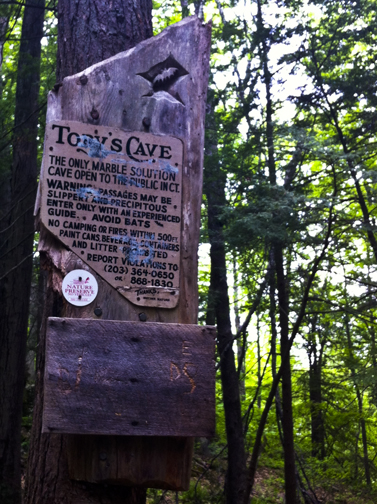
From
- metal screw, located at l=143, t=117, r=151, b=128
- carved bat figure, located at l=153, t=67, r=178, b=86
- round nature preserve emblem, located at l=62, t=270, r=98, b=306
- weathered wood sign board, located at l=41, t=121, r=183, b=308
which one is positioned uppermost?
carved bat figure, located at l=153, t=67, r=178, b=86

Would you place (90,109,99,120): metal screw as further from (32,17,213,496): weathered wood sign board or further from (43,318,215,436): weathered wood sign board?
(43,318,215,436): weathered wood sign board

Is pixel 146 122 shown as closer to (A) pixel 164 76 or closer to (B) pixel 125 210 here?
(A) pixel 164 76

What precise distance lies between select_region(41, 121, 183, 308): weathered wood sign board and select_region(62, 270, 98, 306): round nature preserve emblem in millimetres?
58

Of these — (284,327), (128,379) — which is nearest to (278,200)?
(284,327)

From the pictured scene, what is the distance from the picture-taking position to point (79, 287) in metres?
2.38

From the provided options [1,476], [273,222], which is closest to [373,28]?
[273,222]

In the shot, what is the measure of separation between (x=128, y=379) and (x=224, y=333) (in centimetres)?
777

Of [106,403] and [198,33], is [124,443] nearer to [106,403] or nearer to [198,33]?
[106,403]

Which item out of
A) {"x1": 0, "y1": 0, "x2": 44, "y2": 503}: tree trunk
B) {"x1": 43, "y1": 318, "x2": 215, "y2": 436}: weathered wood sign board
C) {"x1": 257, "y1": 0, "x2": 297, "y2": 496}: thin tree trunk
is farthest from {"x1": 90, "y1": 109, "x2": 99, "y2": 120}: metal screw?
{"x1": 0, "y1": 0, "x2": 44, "y2": 503}: tree trunk

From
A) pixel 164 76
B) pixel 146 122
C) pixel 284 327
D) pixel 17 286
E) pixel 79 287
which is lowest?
pixel 79 287

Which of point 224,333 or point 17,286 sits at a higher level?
point 17,286

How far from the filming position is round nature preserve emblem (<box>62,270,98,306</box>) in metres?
2.37

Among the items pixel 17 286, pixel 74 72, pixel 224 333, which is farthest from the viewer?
pixel 224 333

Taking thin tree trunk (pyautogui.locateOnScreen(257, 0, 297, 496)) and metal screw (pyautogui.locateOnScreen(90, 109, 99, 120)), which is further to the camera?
thin tree trunk (pyautogui.locateOnScreen(257, 0, 297, 496))
